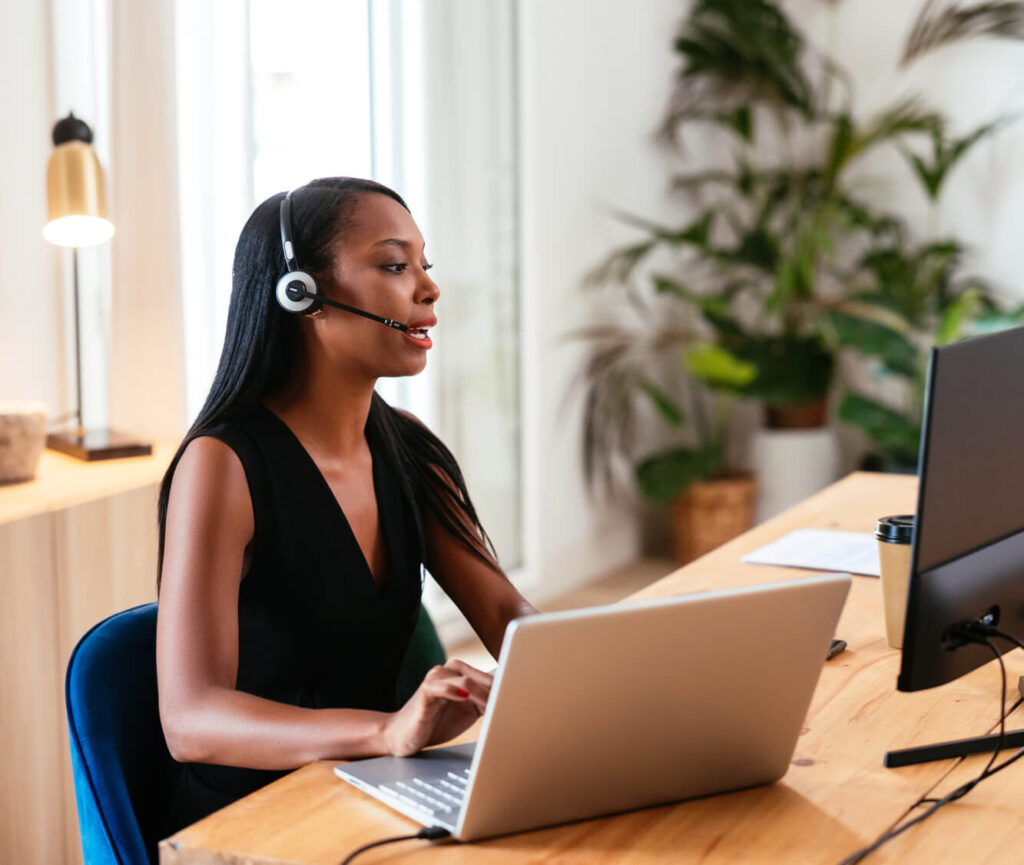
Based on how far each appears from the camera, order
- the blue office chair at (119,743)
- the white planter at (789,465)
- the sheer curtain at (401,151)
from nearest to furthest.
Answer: the blue office chair at (119,743)
the sheer curtain at (401,151)
the white planter at (789,465)

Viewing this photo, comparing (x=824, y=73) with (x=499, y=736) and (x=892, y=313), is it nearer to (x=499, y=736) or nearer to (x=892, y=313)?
(x=892, y=313)

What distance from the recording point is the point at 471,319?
153 inches

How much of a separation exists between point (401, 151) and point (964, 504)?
270cm

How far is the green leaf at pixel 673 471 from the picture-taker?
4508 mm

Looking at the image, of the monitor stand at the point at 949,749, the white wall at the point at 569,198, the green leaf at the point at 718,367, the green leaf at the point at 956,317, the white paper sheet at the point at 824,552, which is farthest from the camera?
the green leaf at the point at 718,367

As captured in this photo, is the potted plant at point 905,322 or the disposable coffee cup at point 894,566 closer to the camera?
the disposable coffee cup at point 894,566

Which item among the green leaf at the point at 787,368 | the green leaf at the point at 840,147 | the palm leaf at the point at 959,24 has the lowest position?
the green leaf at the point at 787,368

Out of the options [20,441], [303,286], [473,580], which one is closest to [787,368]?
[20,441]

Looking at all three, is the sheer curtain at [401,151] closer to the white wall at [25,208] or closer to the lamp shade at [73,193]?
the white wall at [25,208]

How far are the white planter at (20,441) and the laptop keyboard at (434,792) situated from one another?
1327 mm

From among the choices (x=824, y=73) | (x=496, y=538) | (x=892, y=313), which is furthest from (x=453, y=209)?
(x=824, y=73)

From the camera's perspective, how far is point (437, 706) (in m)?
1.13

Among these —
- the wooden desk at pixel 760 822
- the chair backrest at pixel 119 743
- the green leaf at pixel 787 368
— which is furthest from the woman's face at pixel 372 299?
the green leaf at pixel 787 368

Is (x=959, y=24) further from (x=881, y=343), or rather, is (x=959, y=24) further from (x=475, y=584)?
(x=475, y=584)
